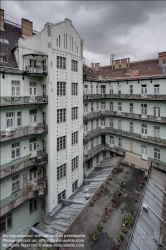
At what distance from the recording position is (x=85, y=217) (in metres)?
16.9

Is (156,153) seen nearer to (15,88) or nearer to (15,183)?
(15,183)

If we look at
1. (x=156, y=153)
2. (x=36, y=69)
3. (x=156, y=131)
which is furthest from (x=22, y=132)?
(x=156, y=153)

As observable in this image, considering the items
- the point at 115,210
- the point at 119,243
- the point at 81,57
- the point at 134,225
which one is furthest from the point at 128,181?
the point at 81,57

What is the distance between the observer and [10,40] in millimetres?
19703

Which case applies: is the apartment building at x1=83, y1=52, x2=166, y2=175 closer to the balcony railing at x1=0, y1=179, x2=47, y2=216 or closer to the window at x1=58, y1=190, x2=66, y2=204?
the window at x1=58, y1=190, x2=66, y2=204

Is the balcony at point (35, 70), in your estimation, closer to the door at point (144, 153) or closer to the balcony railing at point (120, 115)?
the balcony railing at point (120, 115)

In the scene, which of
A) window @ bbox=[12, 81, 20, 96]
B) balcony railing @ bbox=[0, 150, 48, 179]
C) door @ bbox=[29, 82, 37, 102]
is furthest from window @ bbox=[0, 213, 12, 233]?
window @ bbox=[12, 81, 20, 96]

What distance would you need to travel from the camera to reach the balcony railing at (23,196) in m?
16.2

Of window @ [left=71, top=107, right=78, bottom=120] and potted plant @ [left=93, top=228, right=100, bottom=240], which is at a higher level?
window @ [left=71, top=107, right=78, bottom=120]

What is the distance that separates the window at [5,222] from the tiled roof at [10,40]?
15.7m

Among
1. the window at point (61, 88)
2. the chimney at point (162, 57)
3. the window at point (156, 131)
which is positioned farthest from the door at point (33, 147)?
the chimney at point (162, 57)

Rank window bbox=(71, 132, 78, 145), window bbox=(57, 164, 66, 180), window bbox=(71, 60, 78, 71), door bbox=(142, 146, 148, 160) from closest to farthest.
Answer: window bbox=(57, 164, 66, 180) < window bbox=(71, 60, 78, 71) < window bbox=(71, 132, 78, 145) < door bbox=(142, 146, 148, 160)

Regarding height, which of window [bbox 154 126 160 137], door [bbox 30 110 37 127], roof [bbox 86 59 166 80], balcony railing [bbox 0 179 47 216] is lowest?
balcony railing [bbox 0 179 47 216]

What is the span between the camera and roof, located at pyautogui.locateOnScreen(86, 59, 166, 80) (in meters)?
27.5
